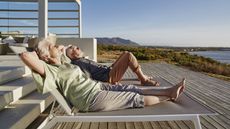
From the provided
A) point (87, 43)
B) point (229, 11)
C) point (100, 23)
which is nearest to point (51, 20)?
point (87, 43)

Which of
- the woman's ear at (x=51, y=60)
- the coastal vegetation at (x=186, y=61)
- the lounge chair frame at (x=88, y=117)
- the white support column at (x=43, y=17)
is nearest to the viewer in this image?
the lounge chair frame at (x=88, y=117)

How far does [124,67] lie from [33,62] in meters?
1.52

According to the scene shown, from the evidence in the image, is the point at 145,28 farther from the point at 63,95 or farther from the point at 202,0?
the point at 63,95

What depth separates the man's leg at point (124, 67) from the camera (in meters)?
3.71

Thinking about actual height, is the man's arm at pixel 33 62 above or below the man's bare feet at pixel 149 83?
above

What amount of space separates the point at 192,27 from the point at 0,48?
71.8 feet

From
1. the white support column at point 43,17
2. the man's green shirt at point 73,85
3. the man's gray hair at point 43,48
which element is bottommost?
the man's green shirt at point 73,85

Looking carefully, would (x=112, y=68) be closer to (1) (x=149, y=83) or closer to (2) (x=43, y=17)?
(1) (x=149, y=83)

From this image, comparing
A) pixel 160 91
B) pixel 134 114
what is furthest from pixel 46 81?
pixel 160 91

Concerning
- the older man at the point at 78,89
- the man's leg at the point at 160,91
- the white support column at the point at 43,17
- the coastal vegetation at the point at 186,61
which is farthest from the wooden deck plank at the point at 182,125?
the coastal vegetation at the point at 186,61

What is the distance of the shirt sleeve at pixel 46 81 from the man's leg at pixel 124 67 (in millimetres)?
1275

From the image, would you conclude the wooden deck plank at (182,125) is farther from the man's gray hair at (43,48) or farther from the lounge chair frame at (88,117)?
the man's gray hair at (43,48)

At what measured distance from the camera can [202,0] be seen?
72.7ft

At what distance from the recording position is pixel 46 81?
2.44 m
